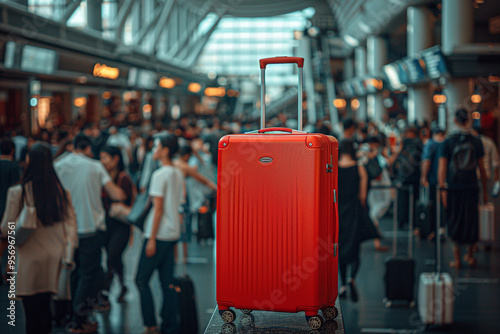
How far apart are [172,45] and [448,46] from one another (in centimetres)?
3024

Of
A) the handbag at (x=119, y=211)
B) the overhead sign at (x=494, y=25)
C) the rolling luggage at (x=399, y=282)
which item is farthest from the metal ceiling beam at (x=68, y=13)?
the overhead sign at (x=494, y=25)

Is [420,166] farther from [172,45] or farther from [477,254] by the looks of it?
[172,45]

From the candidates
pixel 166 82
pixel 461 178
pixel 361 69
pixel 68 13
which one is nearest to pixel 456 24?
pixel 461 178

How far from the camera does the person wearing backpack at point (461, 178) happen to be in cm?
724

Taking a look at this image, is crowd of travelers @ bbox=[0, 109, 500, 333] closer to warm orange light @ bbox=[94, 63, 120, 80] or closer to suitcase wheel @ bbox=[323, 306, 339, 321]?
suitcase wheel @ bbox=[323, 306, 339, 321]

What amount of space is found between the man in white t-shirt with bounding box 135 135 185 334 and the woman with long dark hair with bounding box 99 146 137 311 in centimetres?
72

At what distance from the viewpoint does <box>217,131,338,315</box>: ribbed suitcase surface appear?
212 centimetres

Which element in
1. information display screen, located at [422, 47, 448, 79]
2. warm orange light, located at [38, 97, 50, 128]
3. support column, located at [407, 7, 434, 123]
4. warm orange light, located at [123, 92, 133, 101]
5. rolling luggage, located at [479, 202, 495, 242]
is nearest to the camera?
rolling luggage, located at [479, 202, 495, 242]

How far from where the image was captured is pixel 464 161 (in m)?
7.24

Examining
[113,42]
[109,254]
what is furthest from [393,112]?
[109,254]

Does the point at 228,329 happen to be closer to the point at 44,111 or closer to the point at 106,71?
the point at 44,111

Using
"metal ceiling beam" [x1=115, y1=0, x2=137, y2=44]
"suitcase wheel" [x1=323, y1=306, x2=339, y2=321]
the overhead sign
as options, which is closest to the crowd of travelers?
"suitcase wheel" [x1=323, y1=306, x2=339, y2=321]

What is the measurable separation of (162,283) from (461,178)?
159 inches

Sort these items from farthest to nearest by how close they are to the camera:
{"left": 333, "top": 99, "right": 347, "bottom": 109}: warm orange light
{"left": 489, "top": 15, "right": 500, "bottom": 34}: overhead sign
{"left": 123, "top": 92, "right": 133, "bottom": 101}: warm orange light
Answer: {"left": 333, "top": 99, "right": 347, "bottom": 109}: warm orange light → {"left": 123, "top": 92, "right": 133, "bottom": 101}: warm orange light → {"left": 489, "top": 15, "right": 500, "bottom": 34}: overhead sign
